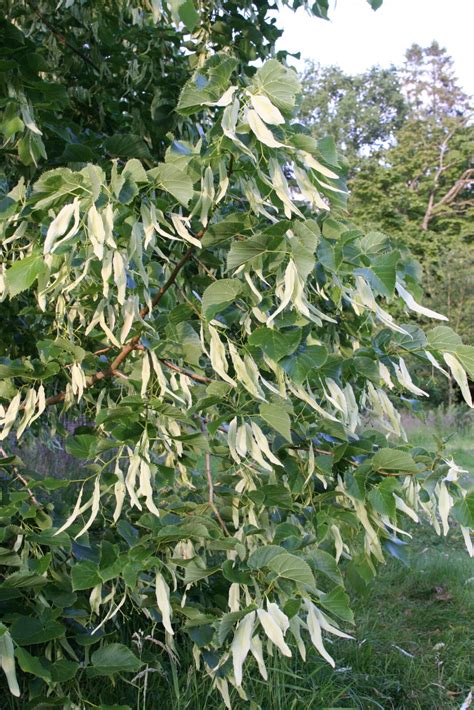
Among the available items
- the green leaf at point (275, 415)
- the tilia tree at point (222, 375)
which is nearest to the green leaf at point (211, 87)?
the tilia tree at point (222, 375)

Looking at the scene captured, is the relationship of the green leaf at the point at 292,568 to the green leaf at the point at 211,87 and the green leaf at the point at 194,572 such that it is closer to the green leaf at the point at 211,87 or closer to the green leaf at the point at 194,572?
the green leaf at the point at 194,572

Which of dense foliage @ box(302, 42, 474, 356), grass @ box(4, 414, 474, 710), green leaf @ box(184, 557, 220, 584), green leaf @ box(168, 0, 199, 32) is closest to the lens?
green leaf @ box(168, 0, 199, 32)

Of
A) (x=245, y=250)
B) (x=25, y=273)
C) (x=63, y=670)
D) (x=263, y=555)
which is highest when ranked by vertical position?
(x=245, y=250)

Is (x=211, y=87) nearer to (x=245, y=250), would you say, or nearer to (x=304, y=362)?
(x=245, y=250)

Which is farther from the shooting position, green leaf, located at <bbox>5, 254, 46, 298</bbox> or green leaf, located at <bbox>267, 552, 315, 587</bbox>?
green leaf, located at <bbox>5, 254, 46, 298</bbox>

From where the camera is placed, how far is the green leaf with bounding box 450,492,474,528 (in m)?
1.22

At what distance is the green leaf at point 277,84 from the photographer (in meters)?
1.05

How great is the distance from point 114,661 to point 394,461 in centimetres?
69

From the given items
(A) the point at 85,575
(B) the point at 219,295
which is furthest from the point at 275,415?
(A) the point at 85,575

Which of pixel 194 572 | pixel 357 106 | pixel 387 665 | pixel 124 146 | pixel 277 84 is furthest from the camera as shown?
pixel 357 106

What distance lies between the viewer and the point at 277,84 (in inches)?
41.7

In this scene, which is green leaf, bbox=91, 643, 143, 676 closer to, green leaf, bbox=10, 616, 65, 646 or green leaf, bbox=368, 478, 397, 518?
green leaf, bbox=10, 616, 65, 646

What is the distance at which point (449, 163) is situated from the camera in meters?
25.5

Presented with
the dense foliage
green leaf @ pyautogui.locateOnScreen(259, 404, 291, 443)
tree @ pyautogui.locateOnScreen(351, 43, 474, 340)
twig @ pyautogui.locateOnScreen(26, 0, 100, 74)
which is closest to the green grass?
green leaf @ pyautogui.locateOnScreen(259, 404, 291, 443)
